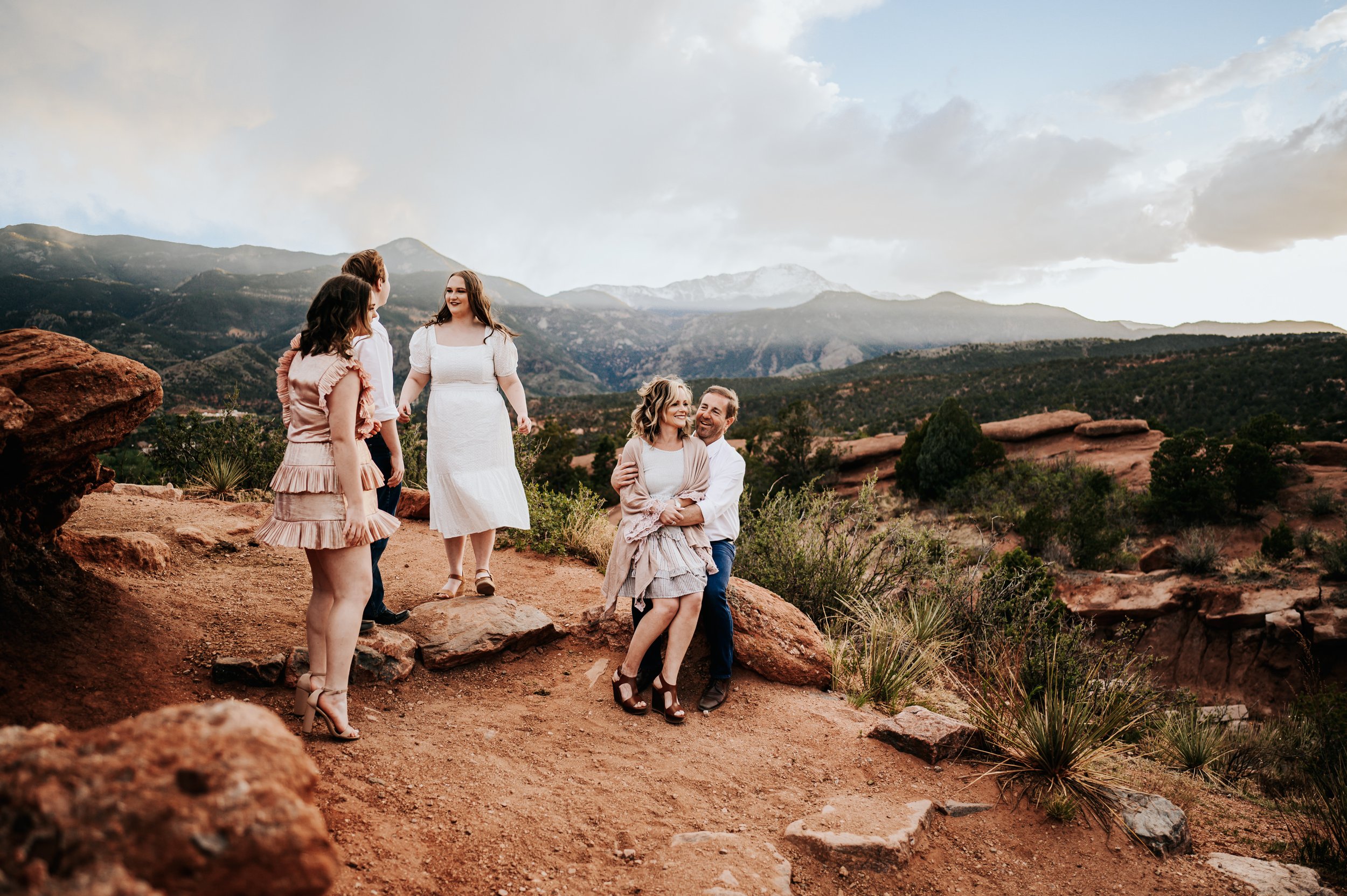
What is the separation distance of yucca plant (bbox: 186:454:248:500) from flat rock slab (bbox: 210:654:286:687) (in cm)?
588

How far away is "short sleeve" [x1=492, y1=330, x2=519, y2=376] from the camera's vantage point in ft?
14.6

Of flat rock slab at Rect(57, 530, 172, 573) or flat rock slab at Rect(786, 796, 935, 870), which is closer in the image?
flat rock slab at Rect(786, 796, 935, 870)

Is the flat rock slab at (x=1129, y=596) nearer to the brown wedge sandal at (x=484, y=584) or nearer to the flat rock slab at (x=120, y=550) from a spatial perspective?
the brown wedge sandal at (x=484, y=584)

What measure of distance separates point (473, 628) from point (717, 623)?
152 centimetres

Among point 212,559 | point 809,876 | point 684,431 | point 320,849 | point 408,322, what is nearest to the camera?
point 320,849

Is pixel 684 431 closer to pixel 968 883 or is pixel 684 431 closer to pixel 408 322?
pixel 968 883

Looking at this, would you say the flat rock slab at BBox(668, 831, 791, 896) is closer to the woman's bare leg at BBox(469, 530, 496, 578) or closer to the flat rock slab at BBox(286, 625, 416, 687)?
the flat rock slab at BBox(286, 625, 416, 687)

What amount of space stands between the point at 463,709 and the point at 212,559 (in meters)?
2.78

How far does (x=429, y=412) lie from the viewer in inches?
176


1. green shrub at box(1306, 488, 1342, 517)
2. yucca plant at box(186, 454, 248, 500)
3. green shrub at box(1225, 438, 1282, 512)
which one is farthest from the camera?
green shrub at box(1225, 438, 1282, 512)

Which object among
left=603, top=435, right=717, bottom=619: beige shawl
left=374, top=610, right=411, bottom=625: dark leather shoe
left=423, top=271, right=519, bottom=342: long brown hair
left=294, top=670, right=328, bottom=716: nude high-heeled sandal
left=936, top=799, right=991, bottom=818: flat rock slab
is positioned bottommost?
left=936, top=799, right=991, bottom=818: flat rock slab

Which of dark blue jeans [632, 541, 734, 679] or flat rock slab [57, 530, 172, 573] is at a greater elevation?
flat rock slab [57, 530, 172, 573]

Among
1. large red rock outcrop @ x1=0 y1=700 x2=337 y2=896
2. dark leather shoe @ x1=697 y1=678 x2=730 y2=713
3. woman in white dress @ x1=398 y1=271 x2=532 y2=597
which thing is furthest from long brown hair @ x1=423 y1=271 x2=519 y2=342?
large red rock outcrop @ x1=0 y1=700 x2=337 y2=896

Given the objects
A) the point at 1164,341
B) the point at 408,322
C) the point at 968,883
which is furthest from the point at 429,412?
the point at 408,322
